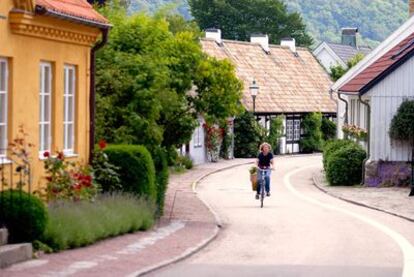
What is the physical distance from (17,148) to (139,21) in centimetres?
982

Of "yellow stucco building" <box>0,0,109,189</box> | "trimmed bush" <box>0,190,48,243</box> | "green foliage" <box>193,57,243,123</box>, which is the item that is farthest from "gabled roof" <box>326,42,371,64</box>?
"trimmed bush" <box>0,190,48,243</box>

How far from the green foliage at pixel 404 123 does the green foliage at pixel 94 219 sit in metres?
19.0

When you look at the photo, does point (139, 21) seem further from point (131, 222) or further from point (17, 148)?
point (17, 148)

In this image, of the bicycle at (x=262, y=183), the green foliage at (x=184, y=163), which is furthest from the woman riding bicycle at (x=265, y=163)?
the green foliage at (x=184, y=163)

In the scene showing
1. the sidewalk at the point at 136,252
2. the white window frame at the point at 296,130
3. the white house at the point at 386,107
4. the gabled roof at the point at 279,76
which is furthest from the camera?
the white window frame at the point at 296,130

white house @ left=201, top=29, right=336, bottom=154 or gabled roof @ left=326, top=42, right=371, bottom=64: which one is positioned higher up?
gabled roof @ left=326, top=42, right=371, bottom=64

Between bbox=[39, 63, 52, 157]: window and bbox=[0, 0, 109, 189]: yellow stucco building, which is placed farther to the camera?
bbox=[39, 63, 52, 157]: window

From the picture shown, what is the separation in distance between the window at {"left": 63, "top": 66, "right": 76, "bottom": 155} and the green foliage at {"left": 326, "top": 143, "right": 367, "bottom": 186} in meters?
20.9

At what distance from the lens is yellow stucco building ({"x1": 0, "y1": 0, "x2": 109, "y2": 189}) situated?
61.4ft

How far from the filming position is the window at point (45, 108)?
2050 centimetres

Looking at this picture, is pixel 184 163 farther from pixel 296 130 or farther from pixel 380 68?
pixel 296 130

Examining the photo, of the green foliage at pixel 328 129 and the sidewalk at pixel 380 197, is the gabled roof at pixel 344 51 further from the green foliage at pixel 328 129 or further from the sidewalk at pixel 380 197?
the sidewalk at pixel 380 197

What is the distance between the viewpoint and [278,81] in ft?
242

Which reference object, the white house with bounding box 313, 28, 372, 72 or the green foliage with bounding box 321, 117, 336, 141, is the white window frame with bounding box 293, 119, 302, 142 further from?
the white house with bounding box 313, 28, 372, 72
